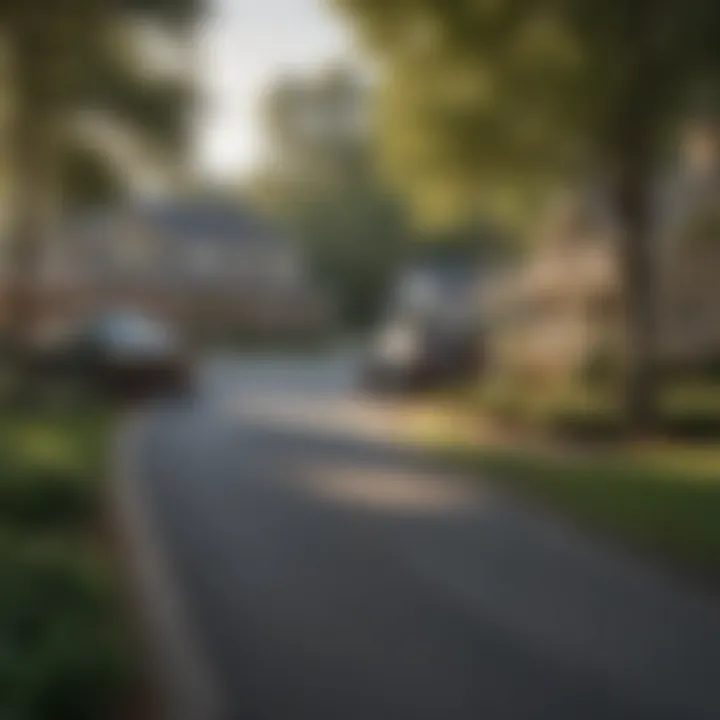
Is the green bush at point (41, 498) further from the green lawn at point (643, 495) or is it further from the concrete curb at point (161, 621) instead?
the green lawn at point (643, 495)

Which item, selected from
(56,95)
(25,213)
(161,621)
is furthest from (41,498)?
(25,213)

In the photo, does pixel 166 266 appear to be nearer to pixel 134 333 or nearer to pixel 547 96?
pixel 134 333

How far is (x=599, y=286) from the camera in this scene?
11.1 m

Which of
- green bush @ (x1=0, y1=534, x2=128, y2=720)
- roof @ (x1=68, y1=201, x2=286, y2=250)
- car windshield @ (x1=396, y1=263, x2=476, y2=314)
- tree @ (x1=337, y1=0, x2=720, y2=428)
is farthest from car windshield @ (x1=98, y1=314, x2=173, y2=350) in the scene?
green bush @ (x1=0, y1=534, x2=128, y2=720)

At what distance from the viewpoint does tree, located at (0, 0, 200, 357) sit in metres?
10.7

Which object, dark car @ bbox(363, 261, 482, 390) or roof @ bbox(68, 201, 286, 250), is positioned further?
roof @ bbox(68, 201, 286, 250)

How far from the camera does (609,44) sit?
30.3 feet

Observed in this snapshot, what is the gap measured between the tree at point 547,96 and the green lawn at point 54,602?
272 centimetres

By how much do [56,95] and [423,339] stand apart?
15.8 ft

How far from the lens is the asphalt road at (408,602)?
17.0 ft

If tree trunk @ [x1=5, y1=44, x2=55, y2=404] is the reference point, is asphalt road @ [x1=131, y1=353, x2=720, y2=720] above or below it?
below

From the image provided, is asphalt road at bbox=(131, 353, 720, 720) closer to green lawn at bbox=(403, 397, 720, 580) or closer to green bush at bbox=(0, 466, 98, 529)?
green lawn at bbox=(403, 397, 720, 580)

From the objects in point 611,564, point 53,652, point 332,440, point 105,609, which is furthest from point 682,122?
point 332,440

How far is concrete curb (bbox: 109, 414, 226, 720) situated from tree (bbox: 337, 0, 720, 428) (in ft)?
7.79
